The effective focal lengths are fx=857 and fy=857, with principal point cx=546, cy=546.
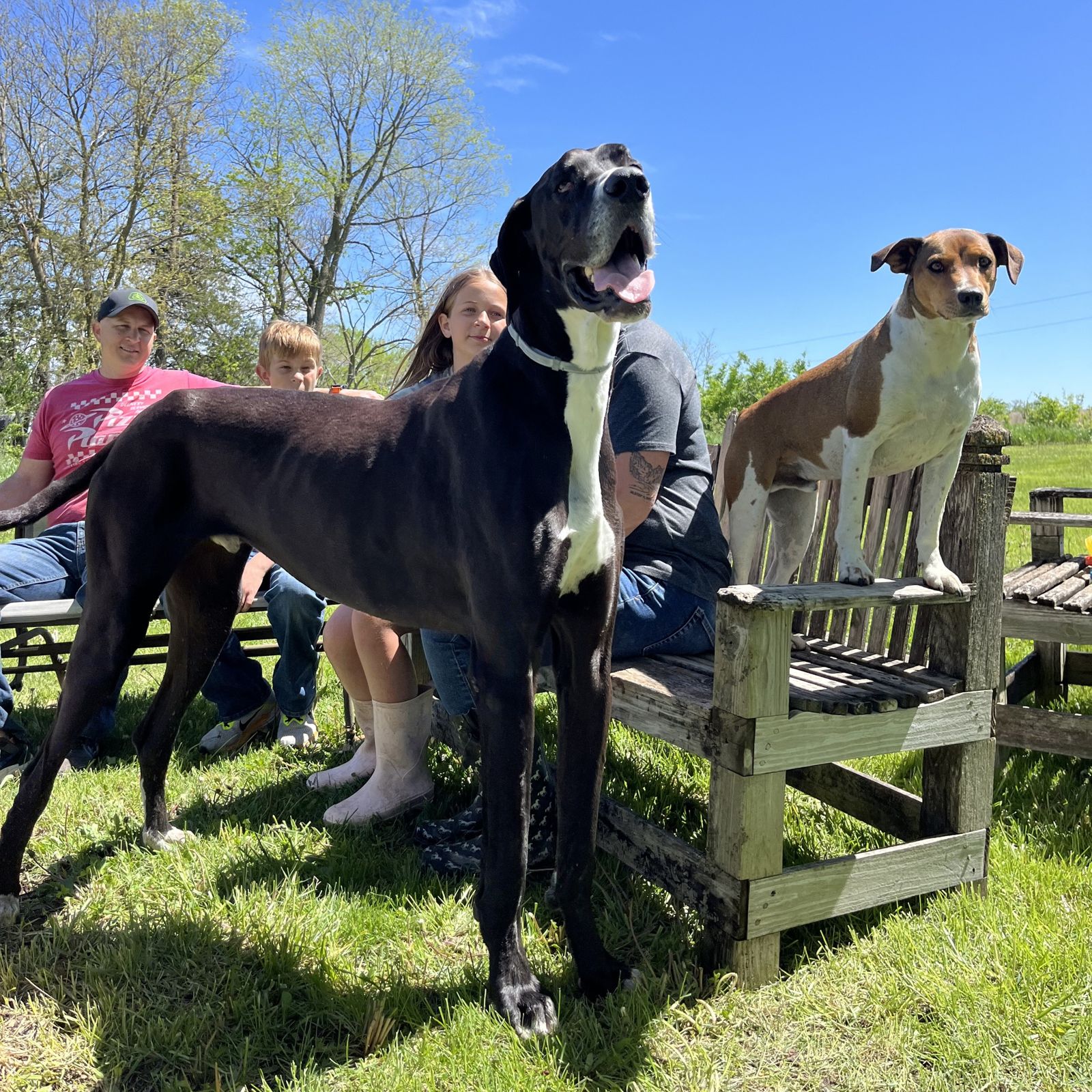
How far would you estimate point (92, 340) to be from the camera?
18.1 metres

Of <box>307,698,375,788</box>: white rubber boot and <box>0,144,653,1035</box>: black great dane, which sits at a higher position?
<box>0,144,653,1035</box>: black great dane

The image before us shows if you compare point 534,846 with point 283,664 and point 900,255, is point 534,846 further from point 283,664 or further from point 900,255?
point 900,255

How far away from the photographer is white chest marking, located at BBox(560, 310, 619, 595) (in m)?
1.81

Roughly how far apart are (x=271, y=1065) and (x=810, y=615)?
2263 mm

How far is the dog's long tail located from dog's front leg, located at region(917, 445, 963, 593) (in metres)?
2.50

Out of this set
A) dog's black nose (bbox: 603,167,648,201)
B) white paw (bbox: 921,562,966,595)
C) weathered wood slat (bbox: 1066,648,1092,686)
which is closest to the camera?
dog's black nose (bbox: 603,167,648,201)

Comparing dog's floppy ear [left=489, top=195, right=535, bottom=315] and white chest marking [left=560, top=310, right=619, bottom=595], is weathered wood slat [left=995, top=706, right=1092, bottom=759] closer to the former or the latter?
white chest marking [left=560, top=310, right=619, bottom=595]

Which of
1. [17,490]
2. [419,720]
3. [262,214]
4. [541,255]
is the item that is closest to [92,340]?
[262,214]

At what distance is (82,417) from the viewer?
412cm

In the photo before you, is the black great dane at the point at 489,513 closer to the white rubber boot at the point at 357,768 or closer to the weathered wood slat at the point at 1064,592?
the white rubber boot at the point at 357,768

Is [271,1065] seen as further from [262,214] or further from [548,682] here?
[262,214]

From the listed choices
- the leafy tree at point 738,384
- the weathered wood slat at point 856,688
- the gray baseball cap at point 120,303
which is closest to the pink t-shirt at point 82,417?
the gray baseball cap at point 120,303

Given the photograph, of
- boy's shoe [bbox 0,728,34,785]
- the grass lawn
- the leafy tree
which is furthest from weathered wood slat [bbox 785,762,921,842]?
the leafy tree

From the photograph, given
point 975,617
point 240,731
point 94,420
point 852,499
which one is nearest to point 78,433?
point 94,420
